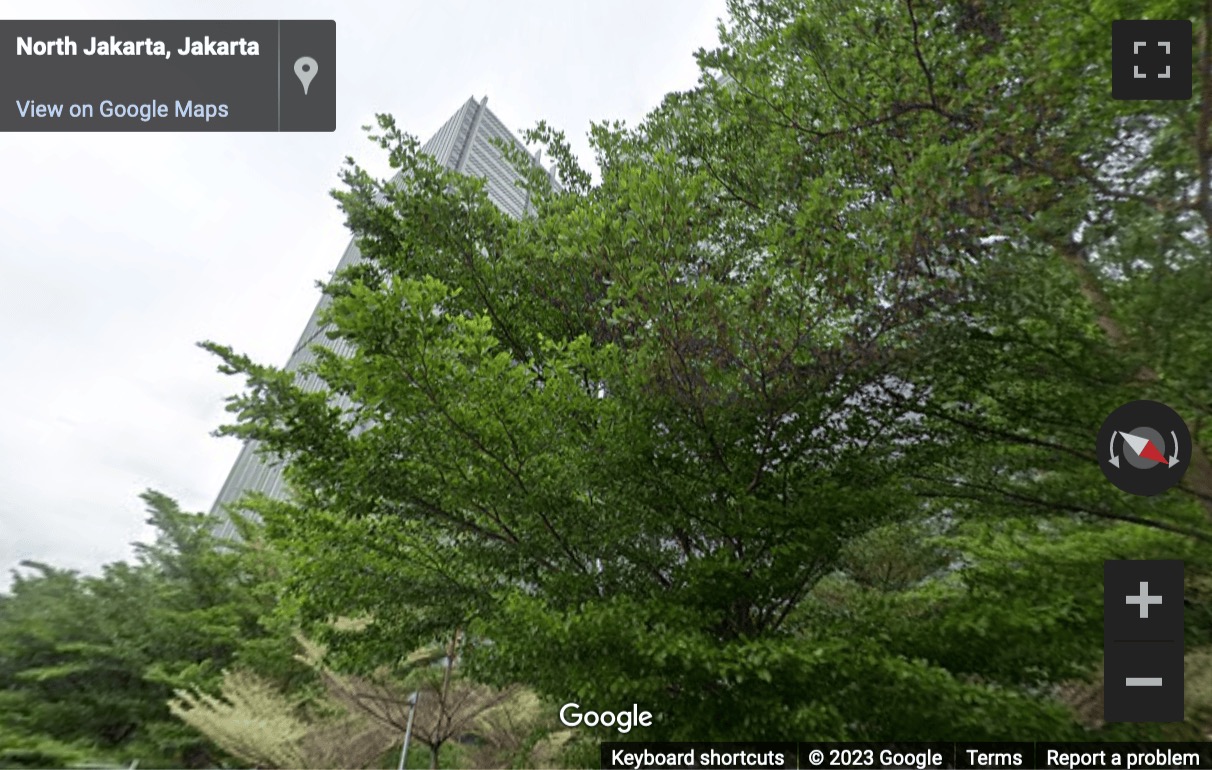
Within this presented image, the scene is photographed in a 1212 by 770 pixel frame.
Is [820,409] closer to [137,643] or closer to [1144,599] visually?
[1144,599]

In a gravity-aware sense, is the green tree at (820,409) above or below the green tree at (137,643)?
above

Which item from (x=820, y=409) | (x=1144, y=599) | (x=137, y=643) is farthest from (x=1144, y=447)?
(x=137, y=643)

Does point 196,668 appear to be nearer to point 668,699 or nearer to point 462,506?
point 462,506

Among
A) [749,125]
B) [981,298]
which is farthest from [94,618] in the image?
[981,298]

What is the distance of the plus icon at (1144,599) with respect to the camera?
3.64 meters

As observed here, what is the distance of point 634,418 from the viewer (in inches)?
194

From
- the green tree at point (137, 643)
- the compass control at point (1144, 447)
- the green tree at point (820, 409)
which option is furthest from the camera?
the green tree at point (137, 643)

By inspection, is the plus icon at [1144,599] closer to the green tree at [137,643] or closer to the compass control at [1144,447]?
the compass control at [1144,447]

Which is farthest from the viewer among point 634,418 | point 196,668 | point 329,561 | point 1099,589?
point 196,668

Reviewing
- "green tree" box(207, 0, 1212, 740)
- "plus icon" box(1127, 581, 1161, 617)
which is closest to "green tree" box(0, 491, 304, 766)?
"green tree" box(207, 0, 1212, 740)

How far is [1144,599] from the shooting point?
12.0ft

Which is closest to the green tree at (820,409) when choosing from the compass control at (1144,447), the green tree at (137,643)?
the compass control at (1144,447)

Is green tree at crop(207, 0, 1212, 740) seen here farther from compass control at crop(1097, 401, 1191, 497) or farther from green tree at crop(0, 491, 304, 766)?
green tree at crop(0, 491, 304, 766)

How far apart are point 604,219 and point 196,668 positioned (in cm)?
1413
